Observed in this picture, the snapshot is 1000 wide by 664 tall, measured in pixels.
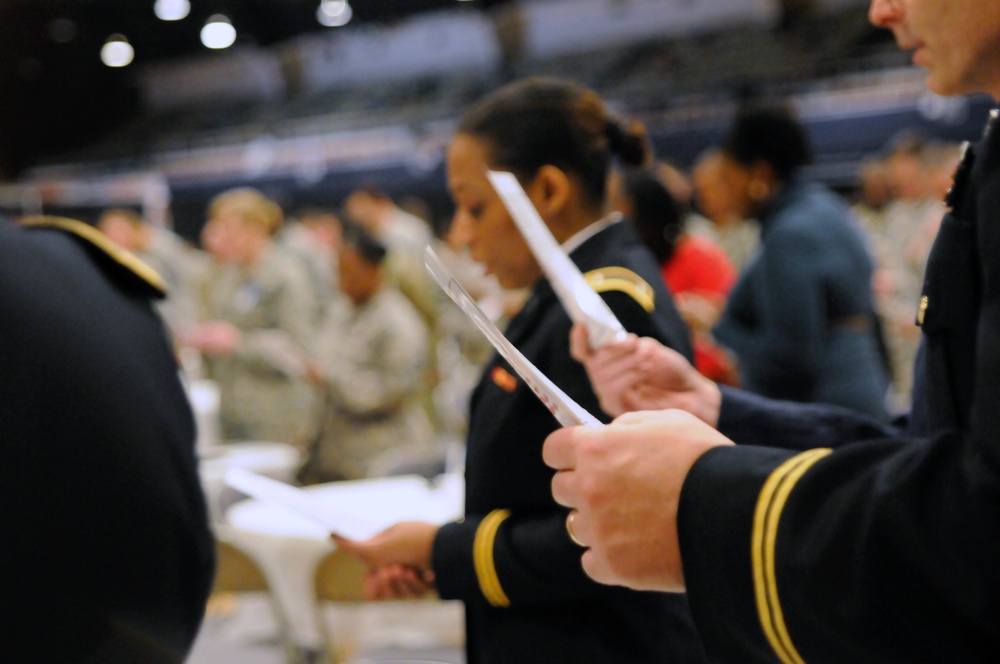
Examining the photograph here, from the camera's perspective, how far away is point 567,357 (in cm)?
113

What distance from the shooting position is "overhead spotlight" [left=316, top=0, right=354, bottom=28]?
1373 centimetres

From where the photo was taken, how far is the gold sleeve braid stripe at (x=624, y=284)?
1150mm

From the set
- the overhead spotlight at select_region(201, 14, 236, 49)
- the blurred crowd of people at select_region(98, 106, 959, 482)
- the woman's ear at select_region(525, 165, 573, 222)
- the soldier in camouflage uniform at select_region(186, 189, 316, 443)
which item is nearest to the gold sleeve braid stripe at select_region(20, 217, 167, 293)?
the blurred crowd of people at select_region(98, 106, 959, 482)

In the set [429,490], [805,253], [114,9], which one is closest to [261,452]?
[429,490]

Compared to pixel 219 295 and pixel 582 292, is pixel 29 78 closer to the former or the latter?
pixel 582 292

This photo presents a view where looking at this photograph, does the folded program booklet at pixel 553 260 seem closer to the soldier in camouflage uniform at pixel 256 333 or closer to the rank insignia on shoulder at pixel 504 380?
the rank insignia on shoulder at pixel 504 380

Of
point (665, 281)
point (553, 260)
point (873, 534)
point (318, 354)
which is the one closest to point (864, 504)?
point (873, 534)

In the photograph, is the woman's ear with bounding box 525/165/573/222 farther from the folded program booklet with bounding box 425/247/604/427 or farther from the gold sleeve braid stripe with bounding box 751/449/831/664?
the gold sleeve braid stripe with bounding box 751/449/831/664

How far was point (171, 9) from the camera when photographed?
42.1 ft

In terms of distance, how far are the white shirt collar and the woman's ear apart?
Result: 0.14ft

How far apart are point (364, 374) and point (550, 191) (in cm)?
232

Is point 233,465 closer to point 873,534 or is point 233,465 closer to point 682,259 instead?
point 682,259

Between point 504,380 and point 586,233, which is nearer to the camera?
point 504,380

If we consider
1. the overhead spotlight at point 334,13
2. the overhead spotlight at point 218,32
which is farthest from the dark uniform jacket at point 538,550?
the overhead spotlight at point 218,32
